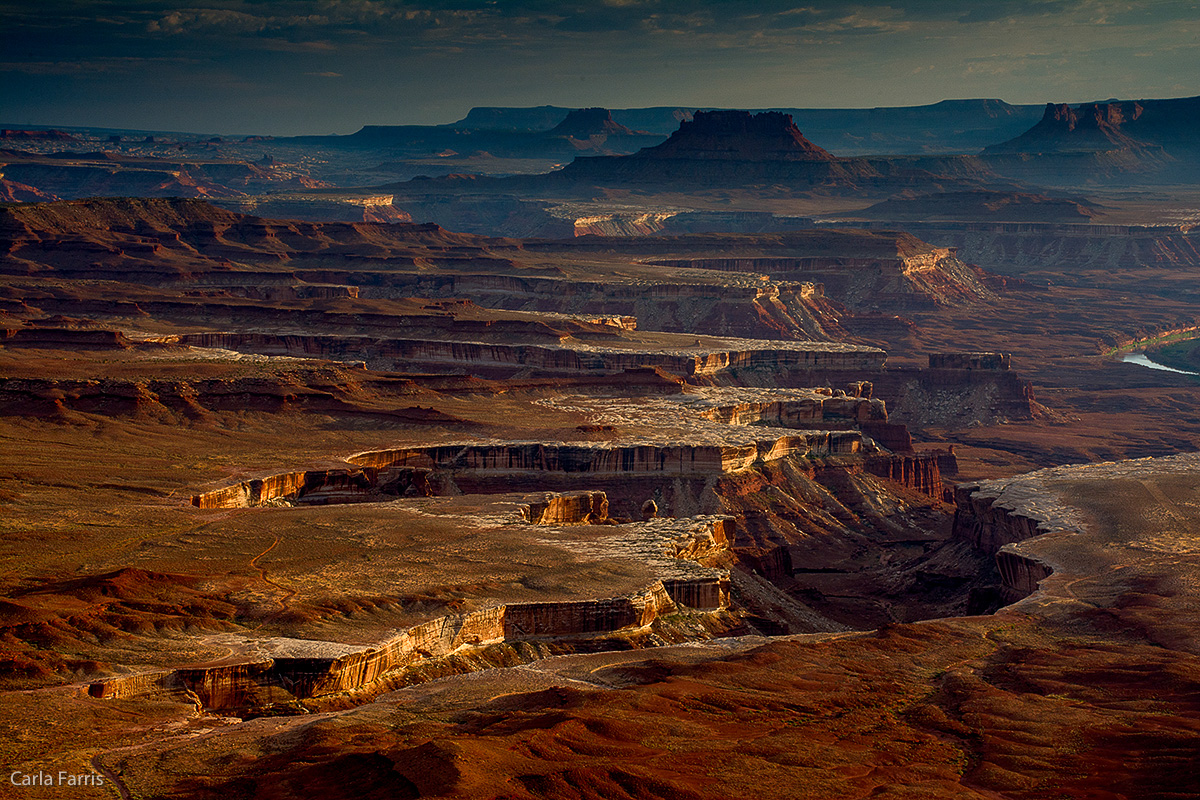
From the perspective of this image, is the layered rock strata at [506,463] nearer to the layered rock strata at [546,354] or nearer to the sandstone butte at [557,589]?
the sandstone butte at [557,589]

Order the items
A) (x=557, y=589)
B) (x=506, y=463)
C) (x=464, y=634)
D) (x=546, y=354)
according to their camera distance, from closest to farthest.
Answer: (x=464, y=634) → (x=557, y=589) → (x=506, y=463) → (x=546, y=354)

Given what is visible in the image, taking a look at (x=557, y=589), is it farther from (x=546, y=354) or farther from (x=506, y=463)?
(x=546, y=354)

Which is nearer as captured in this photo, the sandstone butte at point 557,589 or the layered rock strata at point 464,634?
the sandstone butte at point 557,589

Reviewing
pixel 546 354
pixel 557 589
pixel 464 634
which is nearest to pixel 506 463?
pixel 557 589

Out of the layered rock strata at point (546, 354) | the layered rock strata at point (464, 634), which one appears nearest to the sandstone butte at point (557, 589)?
the layered rock strata at point (464, 634)

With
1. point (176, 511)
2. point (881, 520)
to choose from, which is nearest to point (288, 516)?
point (176, 511)

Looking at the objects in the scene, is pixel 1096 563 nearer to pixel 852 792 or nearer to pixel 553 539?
pixel 553 539

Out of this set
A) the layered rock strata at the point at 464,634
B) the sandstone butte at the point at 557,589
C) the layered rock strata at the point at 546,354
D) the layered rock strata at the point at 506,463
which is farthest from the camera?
the layered rock strata at the point at 546,354

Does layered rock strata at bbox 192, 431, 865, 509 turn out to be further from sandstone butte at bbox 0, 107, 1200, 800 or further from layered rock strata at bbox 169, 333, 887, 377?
layered rock strata at bbox 169, 333, 887, 377
